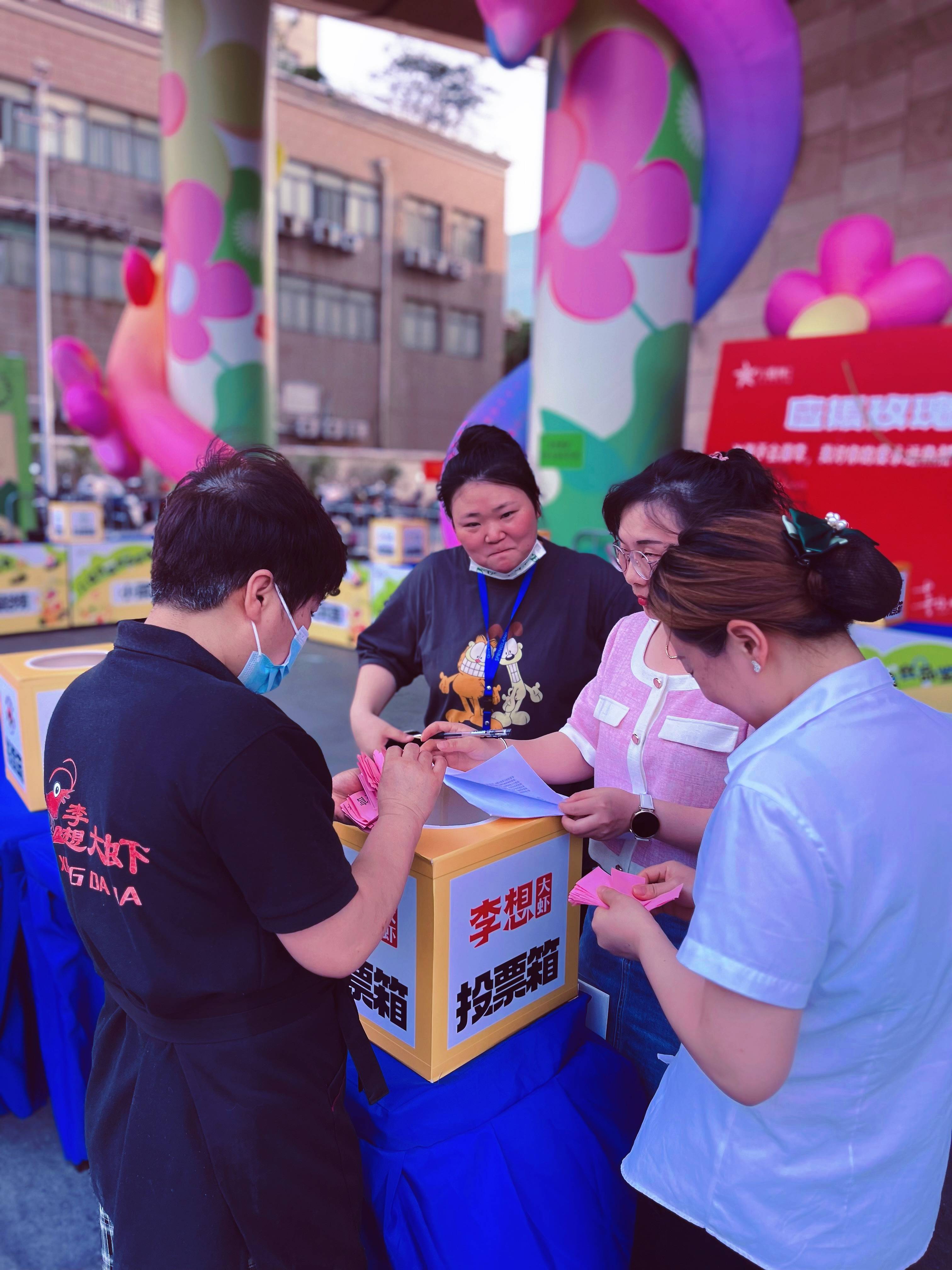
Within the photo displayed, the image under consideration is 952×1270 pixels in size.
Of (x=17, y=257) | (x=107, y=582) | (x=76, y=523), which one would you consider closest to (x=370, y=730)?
(x=107, y=582)

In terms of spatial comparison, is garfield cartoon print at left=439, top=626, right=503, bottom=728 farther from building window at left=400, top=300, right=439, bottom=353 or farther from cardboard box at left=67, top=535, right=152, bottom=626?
building window at left=400, top=300, right=439, bottom=353

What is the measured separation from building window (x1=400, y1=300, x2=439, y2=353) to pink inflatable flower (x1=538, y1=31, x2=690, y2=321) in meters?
21.6

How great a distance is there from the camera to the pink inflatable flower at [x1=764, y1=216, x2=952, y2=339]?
12.9 feet

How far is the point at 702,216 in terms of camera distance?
4016mm

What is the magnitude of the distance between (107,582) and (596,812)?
25.3ft

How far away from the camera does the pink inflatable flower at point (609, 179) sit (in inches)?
143

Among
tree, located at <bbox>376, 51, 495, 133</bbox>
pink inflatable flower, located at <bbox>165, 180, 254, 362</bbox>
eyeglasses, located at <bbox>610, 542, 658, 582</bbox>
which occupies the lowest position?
eyeglasses, located at <bbox>610, 542, 658, 582</bbox>

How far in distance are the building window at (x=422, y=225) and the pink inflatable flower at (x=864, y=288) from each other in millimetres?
21858

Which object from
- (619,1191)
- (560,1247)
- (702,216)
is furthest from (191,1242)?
(702,216)

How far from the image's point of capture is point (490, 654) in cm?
179

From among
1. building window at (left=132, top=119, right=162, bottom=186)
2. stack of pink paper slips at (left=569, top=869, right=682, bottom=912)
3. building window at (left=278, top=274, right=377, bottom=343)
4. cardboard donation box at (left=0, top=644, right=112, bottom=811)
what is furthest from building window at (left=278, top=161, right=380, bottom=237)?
stack of pink paper slips at (left=569, top=869, right=682, bottom=912)

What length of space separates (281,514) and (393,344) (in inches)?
970

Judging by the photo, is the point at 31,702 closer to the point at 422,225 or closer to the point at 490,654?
the point at 490,654

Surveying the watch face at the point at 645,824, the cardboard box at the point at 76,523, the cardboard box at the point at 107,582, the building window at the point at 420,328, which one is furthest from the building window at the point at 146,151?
A: the watch face at the point at 645,824
